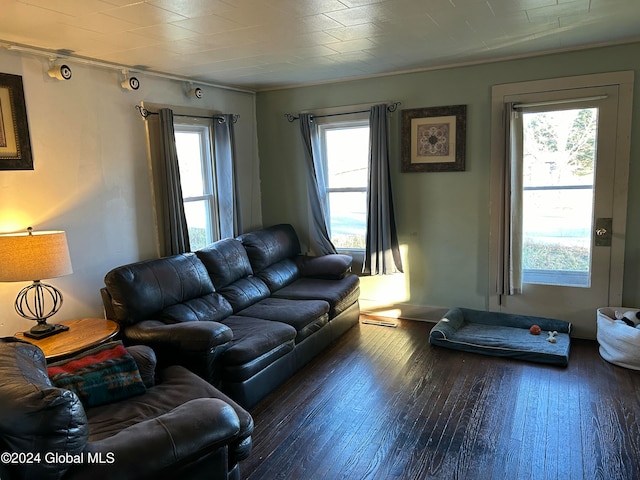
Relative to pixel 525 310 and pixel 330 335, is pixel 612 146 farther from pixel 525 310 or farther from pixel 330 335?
pixel 330 335

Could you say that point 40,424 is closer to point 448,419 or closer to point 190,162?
point 448,419

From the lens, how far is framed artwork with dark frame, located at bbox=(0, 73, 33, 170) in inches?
111

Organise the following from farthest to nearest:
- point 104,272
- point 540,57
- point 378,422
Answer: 1. point 540,57
2. point 104,272
3. point 378,422

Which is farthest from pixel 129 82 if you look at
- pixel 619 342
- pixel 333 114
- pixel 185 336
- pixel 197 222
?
pixel 619 342

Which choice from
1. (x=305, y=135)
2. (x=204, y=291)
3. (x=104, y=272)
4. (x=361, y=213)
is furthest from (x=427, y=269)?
(x=104, y=272)

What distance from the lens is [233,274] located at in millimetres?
3965

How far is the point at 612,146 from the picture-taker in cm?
363

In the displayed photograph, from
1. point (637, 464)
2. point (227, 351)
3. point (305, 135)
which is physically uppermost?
point (305, 135)

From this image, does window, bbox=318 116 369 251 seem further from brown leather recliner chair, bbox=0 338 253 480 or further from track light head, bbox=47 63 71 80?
brown leather recliner chair, bbox=0 338 253 480

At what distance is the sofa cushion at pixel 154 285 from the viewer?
3070mm

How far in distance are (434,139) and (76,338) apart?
3331 mm

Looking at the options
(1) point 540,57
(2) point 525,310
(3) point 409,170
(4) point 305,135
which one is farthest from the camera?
(4) point 305,135

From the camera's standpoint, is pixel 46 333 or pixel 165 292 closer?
pixel 46 333

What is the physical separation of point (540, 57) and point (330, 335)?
292 centimetres
